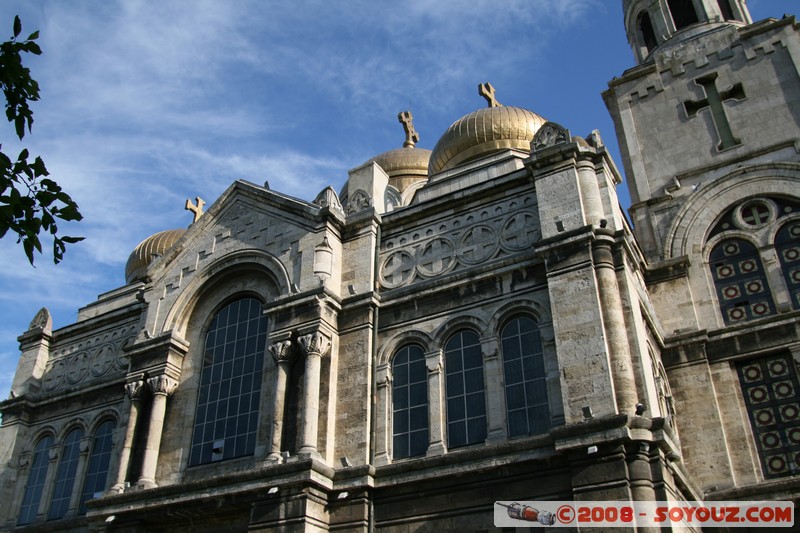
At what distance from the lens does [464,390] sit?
57.4ft

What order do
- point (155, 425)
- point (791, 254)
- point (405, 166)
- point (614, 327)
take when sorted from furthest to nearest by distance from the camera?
point (405, 166) < point (155, 425) < point (791, 254) < point (614, 327)

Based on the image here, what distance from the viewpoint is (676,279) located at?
2069 centimetres

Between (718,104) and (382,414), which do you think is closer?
(382,414)

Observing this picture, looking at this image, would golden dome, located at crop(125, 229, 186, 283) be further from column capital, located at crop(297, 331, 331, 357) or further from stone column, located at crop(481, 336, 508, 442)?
stone column, located at crop(481, 336, 508, 442)

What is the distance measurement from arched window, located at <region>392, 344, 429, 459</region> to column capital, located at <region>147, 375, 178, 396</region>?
6265 millimetres

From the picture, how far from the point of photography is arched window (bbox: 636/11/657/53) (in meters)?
28.2

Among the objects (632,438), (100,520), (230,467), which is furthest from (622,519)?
(100,520)

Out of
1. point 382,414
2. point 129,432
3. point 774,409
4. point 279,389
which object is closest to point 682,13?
point 774,409

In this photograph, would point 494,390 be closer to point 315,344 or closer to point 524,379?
point 524,379

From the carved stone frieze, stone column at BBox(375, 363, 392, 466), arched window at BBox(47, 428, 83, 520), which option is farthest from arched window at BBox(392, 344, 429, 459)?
arched window at BBox(47, 428, 83, 520)

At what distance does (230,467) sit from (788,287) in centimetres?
1439

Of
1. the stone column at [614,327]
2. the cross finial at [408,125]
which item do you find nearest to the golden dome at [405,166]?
the cross finial at [408,125]

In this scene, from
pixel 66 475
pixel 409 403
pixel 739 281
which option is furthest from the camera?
pixel 66 475

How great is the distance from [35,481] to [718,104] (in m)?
23.4
